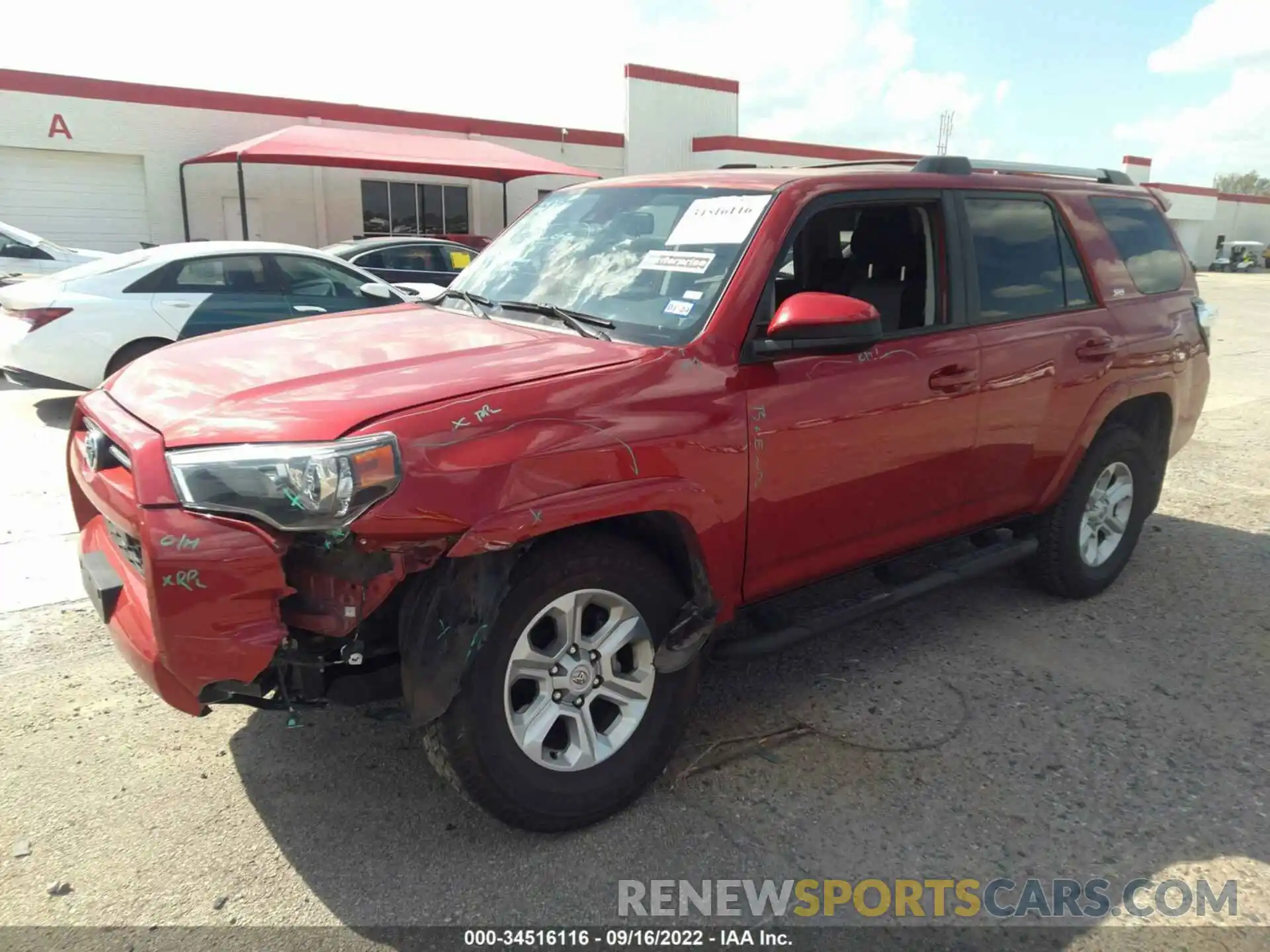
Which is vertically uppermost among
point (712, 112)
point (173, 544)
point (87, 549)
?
point (712, 112)

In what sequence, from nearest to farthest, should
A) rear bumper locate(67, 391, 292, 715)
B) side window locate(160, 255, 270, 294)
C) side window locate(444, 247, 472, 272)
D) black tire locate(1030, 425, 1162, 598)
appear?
rear bumper locate(67, 391, 292, 715)
black tire locate(1030, 425, 1162, 598)
side window locate(160, 255, 270, 294)
side window locate(444, 247, 472, 272)

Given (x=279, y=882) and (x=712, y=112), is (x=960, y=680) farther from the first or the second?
(x=712, y=112)

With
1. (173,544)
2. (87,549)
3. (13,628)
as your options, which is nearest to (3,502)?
(13,628)

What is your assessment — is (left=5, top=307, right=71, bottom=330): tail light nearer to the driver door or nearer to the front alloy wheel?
the driver door

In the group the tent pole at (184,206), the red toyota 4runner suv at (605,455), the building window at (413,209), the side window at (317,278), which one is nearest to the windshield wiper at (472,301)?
the red toyota 4runner suv at (605,455)

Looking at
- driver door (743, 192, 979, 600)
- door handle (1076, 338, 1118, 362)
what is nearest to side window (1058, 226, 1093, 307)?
door handle (1076, 338, 1118, 362)

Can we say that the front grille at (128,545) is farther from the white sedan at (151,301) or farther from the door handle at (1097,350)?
the white sedan at (151,301)

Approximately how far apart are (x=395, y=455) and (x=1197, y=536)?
5.41m

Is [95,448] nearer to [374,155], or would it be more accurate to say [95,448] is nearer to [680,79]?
[374,155]

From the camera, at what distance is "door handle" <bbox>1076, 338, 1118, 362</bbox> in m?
4.29

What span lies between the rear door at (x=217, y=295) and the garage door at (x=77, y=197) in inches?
479

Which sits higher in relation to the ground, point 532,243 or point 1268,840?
point 532,243

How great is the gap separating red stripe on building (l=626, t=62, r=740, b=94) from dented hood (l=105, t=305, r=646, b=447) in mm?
24072

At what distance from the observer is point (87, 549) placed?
300 centimetres
